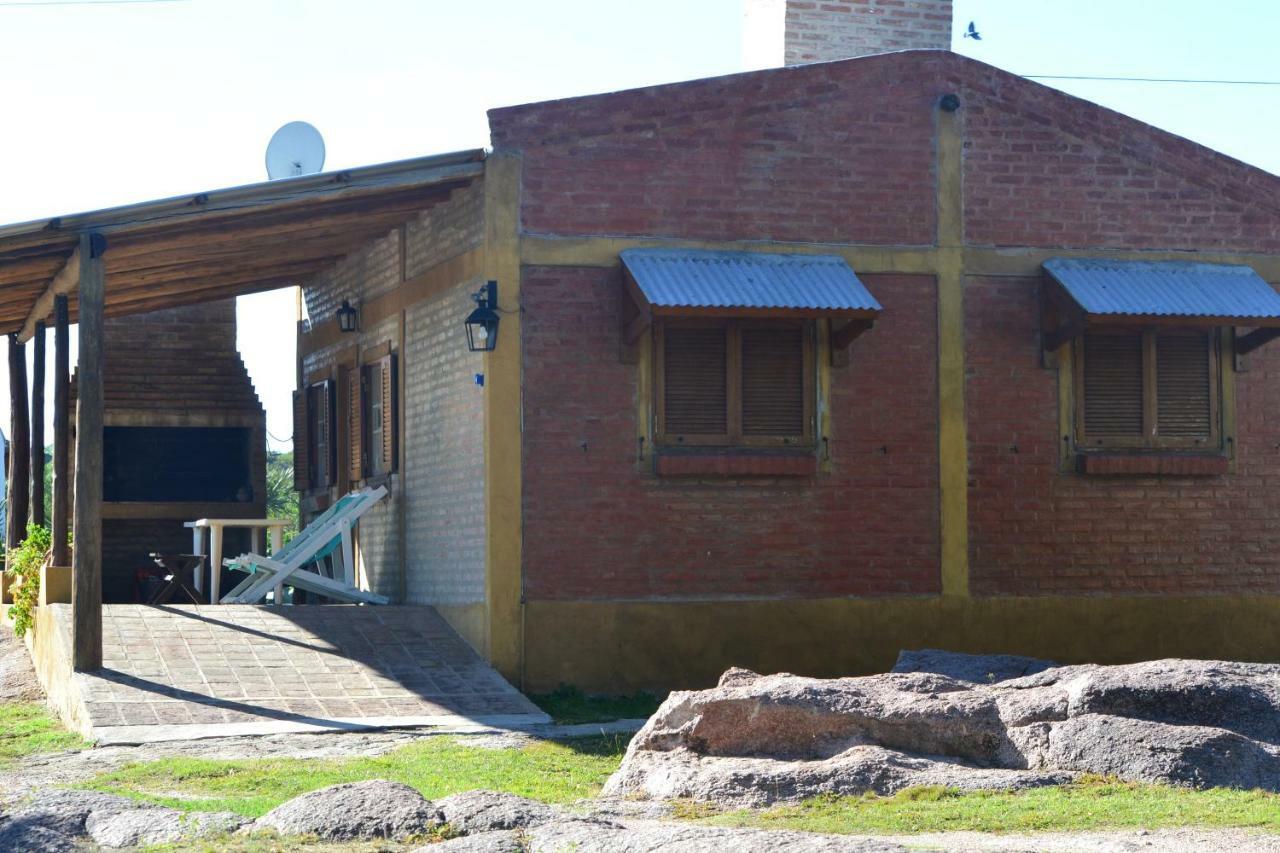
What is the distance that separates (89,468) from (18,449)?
191 inches

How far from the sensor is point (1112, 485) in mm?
13539

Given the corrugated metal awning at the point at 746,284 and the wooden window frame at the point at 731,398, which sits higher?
the corrugated metal awning at the point at 746,284

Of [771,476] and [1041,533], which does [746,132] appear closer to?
[771,476]

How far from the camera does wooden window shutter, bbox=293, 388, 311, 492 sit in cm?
1777

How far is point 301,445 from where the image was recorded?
58.6ft

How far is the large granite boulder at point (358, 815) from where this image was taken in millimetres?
6699

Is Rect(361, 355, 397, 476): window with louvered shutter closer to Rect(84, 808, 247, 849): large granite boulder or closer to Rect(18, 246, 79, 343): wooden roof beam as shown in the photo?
Rect(18, 246, 79, 343): wooden roof beam

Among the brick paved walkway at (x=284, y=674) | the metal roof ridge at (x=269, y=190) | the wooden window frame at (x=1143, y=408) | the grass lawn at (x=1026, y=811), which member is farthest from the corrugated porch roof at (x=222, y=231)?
the grass lawn at (x=1026, y=811)

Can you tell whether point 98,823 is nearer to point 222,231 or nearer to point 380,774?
point 380,774

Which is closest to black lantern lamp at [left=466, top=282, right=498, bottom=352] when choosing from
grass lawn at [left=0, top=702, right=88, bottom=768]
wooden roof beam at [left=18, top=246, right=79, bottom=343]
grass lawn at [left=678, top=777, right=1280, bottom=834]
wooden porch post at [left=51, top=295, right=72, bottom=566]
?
wooden roof beam at [left=18, top=246, right=79, bottom=343]

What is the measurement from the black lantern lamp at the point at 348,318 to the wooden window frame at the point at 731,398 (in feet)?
13.2

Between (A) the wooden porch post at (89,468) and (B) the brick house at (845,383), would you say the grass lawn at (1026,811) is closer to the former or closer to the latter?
(B) the brick house at (845,383)

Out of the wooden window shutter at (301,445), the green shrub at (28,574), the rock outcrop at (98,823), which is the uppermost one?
the wooden window shutter at (301,445)

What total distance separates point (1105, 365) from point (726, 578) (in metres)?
3.48
